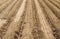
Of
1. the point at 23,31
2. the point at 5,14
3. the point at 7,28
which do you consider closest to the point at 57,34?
the point at 23,31

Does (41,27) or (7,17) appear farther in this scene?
(7,17)

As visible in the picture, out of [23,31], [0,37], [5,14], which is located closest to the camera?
[0,37]

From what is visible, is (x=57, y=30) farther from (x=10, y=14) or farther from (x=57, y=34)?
(x=10, y=14)

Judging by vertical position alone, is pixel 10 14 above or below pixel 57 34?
above

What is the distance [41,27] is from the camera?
739cm

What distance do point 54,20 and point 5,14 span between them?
316cm

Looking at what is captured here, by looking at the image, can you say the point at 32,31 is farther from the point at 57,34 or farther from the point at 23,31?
the point at 57,34

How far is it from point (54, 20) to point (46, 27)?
1117 millimetres

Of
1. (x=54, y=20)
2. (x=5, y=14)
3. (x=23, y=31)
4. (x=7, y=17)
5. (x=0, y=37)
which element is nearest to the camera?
(x=0, y=37)

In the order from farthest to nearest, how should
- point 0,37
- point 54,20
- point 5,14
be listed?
point 5,14, point 54,20, point 0,37

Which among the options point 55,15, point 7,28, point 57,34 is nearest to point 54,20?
point 55,15

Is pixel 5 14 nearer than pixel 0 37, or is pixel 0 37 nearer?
pixel 0 37

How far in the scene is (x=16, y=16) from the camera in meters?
9.36

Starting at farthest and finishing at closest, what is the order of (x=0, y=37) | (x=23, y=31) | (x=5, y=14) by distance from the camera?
(x=5, y=14) < (x=23, y=31) < (x=0, y=37)
